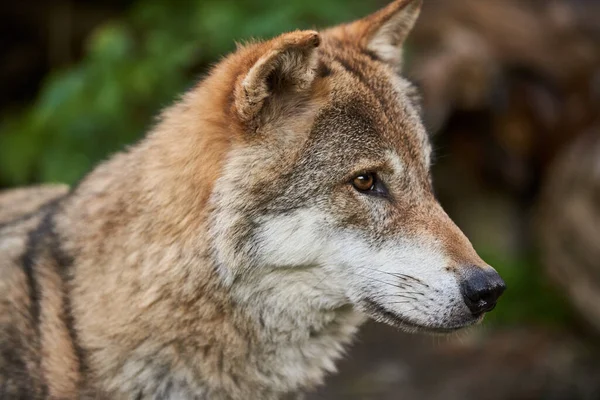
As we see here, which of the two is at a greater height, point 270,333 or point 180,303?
point 180,303

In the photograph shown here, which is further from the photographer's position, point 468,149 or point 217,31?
point 468,149

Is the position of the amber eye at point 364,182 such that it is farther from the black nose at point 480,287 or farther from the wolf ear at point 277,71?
the black nose at point 480,287

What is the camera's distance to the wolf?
10.6 ft

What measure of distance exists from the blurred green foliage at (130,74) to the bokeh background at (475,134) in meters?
0.02

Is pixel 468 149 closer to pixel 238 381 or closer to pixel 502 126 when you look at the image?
pixel 502 126

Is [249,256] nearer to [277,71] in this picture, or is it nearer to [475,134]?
[277,71]

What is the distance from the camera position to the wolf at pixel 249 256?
3.22 m

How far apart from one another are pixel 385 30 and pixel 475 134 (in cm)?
454

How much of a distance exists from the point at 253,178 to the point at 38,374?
4.19 feet

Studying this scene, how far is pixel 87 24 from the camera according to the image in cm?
914

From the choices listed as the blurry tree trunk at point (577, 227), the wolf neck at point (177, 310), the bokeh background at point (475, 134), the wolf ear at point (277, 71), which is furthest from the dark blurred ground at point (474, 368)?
the wolf ear at point (277, 71)

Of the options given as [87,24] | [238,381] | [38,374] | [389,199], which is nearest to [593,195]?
[389,199]

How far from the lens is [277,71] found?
3186 millimetres

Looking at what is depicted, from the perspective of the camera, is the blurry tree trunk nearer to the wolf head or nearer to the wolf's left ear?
the wolf's left ear
